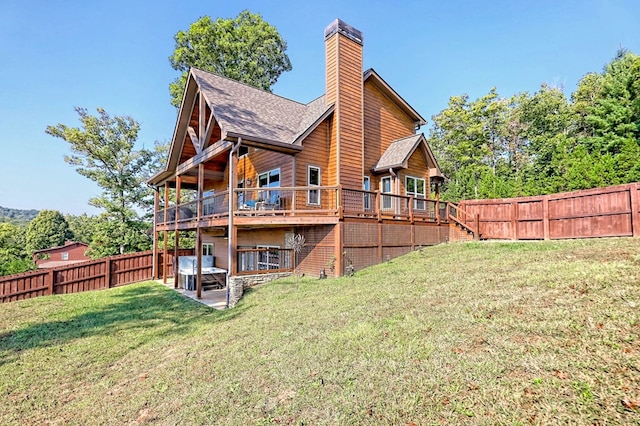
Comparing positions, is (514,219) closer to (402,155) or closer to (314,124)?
(402,155)

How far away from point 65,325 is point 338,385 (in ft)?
32.3

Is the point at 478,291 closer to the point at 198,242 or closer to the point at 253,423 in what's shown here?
the point at 253,423

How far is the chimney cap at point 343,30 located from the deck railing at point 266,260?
393 inches

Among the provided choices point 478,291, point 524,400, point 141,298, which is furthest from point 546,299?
point 141,298

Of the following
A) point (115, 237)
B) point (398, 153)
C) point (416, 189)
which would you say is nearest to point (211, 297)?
point (398, 153)

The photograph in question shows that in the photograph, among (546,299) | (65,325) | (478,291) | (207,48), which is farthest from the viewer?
(207,48)

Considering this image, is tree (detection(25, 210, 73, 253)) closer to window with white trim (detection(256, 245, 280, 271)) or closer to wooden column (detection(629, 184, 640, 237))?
window with white trim (detection(256, 245, 280, 271))

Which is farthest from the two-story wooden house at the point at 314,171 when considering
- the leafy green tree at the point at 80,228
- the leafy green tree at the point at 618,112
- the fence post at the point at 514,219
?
the leafy green tree at the point at 80,228

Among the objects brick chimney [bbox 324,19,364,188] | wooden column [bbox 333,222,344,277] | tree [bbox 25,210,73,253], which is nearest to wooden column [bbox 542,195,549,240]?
brick chimney [bbox 324,19,364,188]

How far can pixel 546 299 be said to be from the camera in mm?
5148

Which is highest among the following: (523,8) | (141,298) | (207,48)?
(207,48)

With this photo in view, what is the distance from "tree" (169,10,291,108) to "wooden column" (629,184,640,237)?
27.5 metres

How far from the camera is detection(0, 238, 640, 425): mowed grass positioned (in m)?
3.22

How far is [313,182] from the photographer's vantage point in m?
14.0
